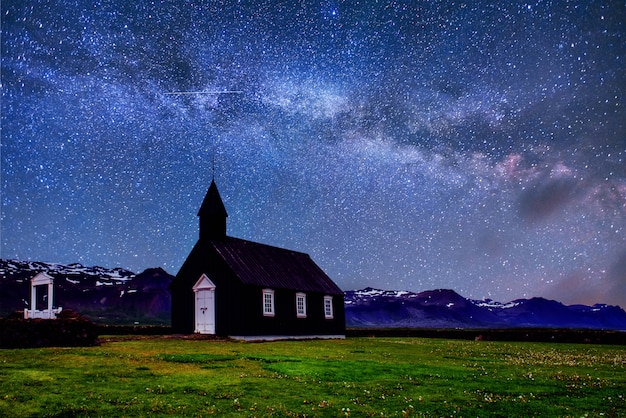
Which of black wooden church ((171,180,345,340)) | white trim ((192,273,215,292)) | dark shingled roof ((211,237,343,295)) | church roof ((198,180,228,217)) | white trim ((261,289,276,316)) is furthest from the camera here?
church roof ((198,180,228,217))

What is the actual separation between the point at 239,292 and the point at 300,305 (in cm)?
839

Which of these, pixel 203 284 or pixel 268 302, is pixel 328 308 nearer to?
pixel 268 302

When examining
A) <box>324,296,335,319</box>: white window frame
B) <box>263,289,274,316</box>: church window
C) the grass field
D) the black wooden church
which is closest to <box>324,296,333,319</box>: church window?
<box>324,296,335,319</box>: white window frame

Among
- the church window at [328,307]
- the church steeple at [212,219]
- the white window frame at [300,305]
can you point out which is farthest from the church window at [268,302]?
the church window at [328,307]

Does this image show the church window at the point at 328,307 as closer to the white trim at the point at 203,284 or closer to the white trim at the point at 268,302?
the white trim at the point at 268,302

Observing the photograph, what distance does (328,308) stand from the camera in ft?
175

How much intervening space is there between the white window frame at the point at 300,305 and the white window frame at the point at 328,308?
423 centimetres

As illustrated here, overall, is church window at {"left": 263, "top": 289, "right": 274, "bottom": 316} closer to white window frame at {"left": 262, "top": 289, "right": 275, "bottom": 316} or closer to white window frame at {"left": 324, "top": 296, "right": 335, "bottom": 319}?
white window frame at {"left": 262, "top": 289, "right": 275, "bottom": 316}

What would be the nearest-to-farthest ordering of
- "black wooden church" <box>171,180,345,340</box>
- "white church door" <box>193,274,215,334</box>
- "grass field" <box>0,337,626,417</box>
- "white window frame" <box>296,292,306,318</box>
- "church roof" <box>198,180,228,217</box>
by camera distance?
"grass field" <box>0,337,626,417</box>
"black wooden church" <box>171,180,345,340</box>
"white church door" <box>193,274,215,334</box>
"church roof" <box>198,180,228,217</box>
"white window frame" <box>296,292,306,318</box>

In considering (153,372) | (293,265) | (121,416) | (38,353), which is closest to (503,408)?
(121,416)

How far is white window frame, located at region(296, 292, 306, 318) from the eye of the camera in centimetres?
4841

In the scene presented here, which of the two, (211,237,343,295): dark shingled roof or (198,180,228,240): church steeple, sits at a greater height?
(198,180,228,240): church steeple

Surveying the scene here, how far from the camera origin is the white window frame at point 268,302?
44.4 metres

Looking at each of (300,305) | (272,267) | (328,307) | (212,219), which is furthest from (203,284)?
(328,307)
